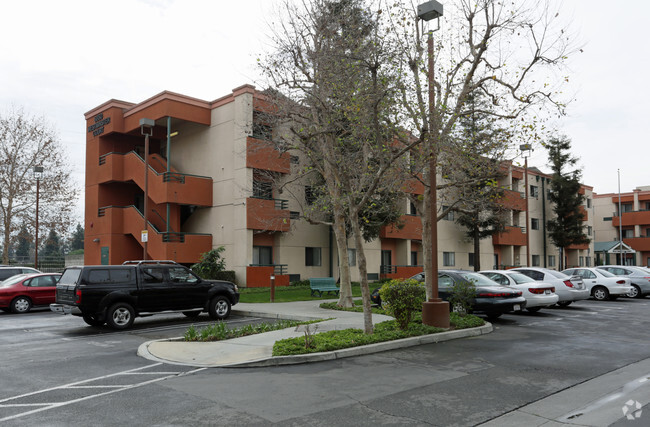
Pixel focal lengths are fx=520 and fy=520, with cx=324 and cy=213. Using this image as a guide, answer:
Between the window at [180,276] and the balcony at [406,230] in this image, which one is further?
the balcony at [406,230]

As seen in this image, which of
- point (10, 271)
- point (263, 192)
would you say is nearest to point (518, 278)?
point (263, 192)

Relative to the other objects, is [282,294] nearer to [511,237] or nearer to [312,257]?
[312,257]

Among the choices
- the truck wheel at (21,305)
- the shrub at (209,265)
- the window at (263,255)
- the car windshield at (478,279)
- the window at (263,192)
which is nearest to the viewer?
the car windshield at (478,279)

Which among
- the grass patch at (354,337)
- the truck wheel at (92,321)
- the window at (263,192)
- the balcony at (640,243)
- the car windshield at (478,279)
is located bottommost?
the truck wheel at (92,321)

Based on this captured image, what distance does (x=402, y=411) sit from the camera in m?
6.27

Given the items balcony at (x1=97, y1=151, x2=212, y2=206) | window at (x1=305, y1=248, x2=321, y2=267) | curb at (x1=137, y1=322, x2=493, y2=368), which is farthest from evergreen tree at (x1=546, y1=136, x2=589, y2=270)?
curb at (x1=137, y1=322, x2=493, y2=368)

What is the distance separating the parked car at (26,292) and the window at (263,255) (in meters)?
11.7

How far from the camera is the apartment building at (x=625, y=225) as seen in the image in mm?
62438

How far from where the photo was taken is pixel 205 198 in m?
30.2

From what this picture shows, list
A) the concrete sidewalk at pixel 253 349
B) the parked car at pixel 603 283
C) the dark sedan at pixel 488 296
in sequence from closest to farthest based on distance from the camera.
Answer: the concrete sidewalk at pixel 253 349
the dark sedan at pixel 488 296
the parked car at pixel 603 283

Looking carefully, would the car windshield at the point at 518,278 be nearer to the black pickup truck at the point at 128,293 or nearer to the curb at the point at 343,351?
the curb at the point at 343,351

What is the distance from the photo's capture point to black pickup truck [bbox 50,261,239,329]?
1402 centimetres

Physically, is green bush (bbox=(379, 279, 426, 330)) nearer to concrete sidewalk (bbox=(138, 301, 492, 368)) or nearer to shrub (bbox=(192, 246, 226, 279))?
concrete sidewalk (bbox=(138, 301, 492, 368))

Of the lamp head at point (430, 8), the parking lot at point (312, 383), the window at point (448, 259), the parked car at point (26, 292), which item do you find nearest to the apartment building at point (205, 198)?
the window at point (448, 259)
